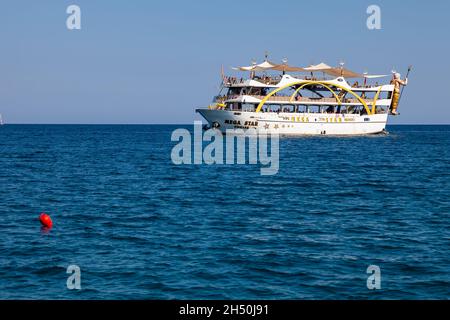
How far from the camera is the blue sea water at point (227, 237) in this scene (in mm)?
15305

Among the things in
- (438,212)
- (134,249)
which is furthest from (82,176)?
(438,212)

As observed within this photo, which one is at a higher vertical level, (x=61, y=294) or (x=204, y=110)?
(x=204, y=110)

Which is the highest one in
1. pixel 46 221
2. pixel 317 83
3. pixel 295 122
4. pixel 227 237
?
pixel 317 83

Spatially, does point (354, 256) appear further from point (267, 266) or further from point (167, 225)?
point (167, 225)

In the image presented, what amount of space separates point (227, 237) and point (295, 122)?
7467cm

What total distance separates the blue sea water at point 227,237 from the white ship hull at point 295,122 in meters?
50.6

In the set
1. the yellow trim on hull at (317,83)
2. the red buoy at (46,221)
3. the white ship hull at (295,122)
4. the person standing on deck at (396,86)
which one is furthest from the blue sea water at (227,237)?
the person standing on deck at (396,86)

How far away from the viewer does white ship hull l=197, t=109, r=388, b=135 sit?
299ft

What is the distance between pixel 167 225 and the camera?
23234 mm

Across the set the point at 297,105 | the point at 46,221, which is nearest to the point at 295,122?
the point at 297,105

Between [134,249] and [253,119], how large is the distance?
239 feet

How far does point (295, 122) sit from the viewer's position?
93.8 metres

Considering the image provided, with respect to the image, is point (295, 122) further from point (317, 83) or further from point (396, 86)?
point (396, 86)

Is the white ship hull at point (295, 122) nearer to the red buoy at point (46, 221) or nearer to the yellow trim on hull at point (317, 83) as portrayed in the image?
the yellow trim on hull at point (317, 83)
